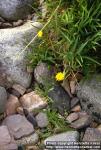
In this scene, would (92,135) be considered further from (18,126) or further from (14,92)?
(14,92)

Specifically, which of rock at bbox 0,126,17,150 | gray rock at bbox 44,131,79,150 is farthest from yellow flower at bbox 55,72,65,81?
rock at bbox 0,126,17,150

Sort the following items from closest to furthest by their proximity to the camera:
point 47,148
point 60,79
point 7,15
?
point 47,148 < point 60,79 < point 7,15

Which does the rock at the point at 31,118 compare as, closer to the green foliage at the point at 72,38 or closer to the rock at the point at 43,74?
the rock at the point at 43,74

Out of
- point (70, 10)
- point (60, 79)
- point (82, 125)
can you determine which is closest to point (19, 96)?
point (60, 79)

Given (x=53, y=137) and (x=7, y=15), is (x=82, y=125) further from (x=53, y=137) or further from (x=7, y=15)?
(x=7, y=15)

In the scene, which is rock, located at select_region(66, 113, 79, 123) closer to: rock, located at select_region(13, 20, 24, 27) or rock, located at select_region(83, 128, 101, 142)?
rock, located at select_region(83, 128, 101, 142)

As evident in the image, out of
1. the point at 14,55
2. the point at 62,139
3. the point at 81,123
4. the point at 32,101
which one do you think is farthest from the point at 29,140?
the point at 14,55
